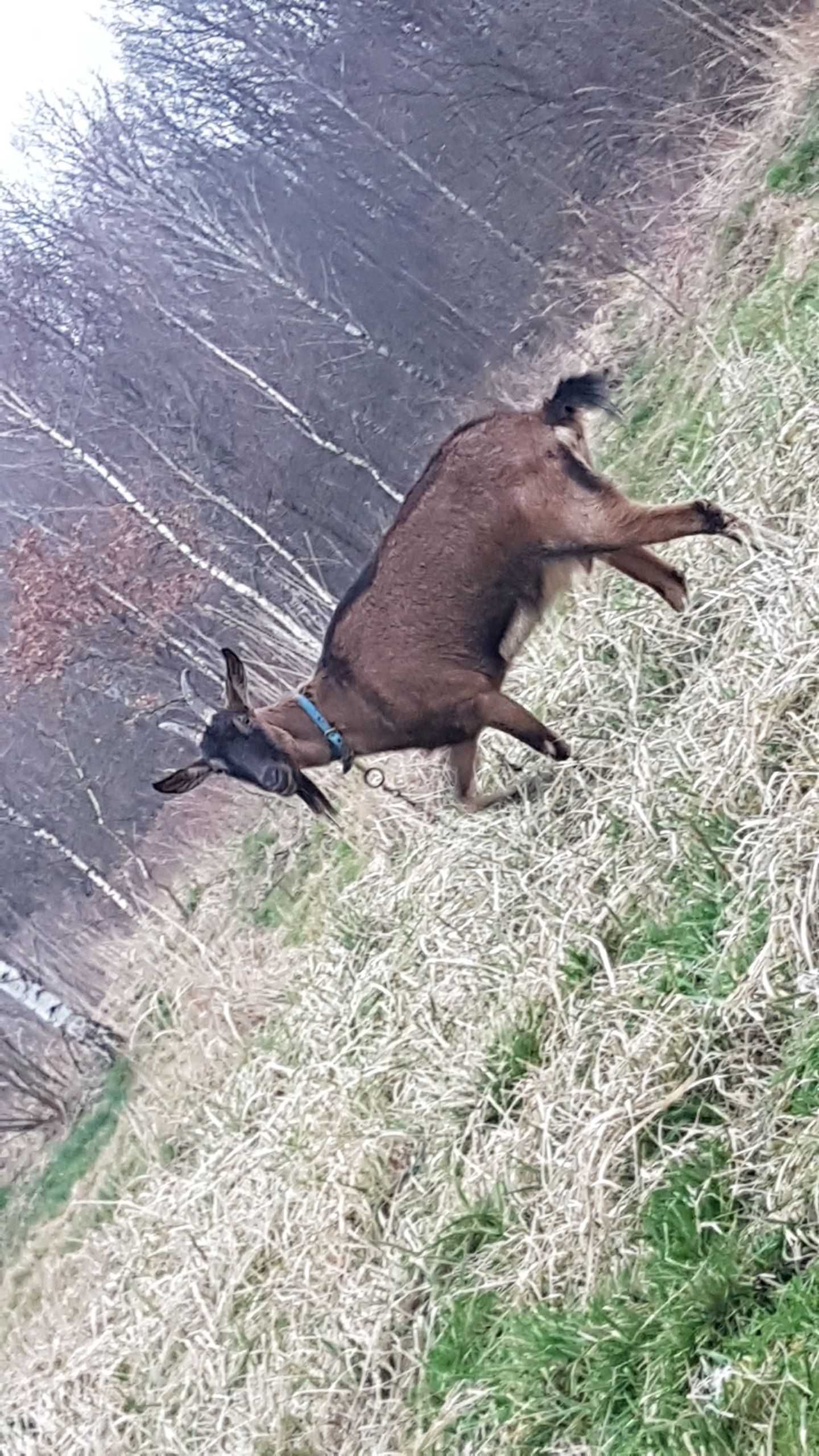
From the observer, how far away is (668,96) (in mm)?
13430

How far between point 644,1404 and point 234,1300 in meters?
2.54

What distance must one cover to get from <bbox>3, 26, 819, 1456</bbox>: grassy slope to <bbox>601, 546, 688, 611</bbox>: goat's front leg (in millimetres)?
99

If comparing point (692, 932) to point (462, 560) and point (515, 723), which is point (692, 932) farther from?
point (462, 560)

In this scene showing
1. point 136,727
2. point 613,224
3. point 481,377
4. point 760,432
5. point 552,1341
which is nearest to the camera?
point 552,1341

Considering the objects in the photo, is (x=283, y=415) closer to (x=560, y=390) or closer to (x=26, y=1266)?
(x=26, y=1266)

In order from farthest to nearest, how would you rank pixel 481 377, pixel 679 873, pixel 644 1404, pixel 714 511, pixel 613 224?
1. pixel 481 377
2. pixel 613 224
3. pixel 714 511
4. pixel 679 873
5. pixel 644 1404

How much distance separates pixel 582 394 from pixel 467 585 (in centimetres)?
84

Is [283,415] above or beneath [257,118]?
beneath

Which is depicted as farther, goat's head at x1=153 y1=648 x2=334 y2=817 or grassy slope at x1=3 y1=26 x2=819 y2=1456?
goat's head at x1=153 y1=648 x2=334 y2=817

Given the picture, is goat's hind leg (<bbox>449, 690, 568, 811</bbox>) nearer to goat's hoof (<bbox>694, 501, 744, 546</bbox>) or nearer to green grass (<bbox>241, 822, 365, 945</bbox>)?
goat's hoof (<bbox>694, 501, 744, 546</bbox>)

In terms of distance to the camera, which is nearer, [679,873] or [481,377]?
[679,873]

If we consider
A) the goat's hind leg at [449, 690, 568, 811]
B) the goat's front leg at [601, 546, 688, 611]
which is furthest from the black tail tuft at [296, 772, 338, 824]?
the goat's front leg at [601, 546, 688, 611]

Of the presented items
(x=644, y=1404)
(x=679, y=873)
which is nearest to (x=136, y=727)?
(x=679, y=873)

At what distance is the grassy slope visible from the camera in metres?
3.28
